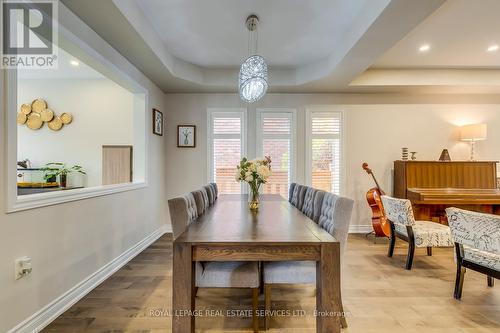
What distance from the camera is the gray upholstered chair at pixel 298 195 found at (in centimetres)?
286

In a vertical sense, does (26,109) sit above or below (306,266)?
above

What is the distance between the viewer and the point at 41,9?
1.92 m

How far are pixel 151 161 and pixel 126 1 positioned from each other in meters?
2.28

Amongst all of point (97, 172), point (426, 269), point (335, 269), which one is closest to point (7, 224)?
point (335, 269)

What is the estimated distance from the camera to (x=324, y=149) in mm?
4680

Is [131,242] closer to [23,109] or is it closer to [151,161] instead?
[151,161]

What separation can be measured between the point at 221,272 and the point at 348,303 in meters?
1.26

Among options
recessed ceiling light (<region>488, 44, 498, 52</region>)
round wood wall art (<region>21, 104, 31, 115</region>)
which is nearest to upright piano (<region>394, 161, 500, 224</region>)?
recessed ceiling light (<region>488, 44, 498, 52</region>)

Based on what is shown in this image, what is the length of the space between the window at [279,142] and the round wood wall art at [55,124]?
11.3ft

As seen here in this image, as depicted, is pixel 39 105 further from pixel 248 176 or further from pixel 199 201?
pixel 248 176

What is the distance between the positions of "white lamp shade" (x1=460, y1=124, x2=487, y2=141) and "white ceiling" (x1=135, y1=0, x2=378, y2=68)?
2.79m

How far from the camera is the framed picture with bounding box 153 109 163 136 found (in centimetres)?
404

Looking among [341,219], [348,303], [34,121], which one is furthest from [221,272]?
[34,121]

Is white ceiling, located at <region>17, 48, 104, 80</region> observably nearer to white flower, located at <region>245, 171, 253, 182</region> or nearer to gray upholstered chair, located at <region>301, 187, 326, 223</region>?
white flower, located at <region>245, 171, 253, 182</region>
